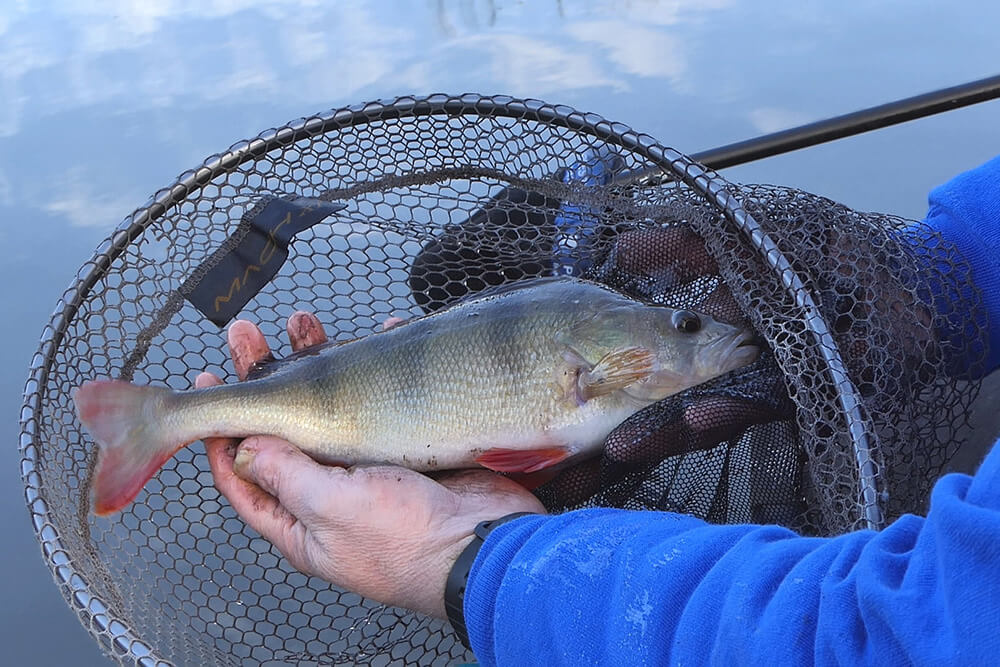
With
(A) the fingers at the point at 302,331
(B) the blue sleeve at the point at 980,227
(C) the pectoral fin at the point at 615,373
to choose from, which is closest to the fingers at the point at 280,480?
(A) the fingers at the point at 302,331

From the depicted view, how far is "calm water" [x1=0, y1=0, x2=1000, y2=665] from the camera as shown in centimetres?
452

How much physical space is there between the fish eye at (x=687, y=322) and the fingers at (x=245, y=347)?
1.09 meters

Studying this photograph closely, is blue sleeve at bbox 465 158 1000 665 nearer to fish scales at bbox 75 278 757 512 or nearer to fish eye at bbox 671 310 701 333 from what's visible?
fish scales at bbox 75 278 757 512

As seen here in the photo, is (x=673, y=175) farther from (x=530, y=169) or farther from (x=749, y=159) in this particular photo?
(x=749, y=159)

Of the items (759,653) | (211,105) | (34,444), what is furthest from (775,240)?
(211,105)

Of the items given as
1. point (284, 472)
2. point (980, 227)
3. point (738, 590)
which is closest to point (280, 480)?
Answer: point (284, 472)

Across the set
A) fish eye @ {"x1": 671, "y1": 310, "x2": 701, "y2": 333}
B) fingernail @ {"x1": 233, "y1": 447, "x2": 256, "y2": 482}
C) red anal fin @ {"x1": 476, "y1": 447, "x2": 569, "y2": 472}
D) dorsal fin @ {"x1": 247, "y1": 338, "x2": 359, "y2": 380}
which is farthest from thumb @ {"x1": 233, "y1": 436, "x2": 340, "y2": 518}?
fish eye @ {"x1": 671, "y1": 310, "x2": 701, "y2": 333}

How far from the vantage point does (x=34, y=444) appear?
204 centimetres

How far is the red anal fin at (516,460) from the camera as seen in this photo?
7.00ft

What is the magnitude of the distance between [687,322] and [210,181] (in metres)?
1.31

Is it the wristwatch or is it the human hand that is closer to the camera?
the wristwatch

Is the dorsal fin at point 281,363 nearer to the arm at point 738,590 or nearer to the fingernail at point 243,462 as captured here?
the fingernail at point 243,462

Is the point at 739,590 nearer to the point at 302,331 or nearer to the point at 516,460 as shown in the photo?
the point at 516,460

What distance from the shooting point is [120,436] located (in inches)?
83.1
